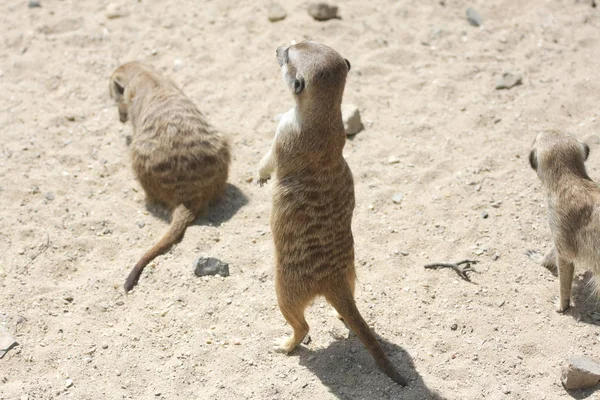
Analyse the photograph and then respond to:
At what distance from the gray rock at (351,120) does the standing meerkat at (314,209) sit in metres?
1.52

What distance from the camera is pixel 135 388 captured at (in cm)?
301

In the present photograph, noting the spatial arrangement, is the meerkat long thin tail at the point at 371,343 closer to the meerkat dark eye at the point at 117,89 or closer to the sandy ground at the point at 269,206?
the sandy ground at the point at 269,206

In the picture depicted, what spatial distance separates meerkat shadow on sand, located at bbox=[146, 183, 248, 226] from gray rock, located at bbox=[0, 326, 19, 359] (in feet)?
3.91

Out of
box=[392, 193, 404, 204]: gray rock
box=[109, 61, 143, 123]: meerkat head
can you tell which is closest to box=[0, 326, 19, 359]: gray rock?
box=[109, 61, 143, 123]: meerkat head

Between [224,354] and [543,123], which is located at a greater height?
[543,123]

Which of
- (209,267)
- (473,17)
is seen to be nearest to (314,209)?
(209,267)

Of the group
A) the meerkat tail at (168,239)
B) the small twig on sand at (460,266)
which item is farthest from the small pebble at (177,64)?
the small twig on sand at (460,266)

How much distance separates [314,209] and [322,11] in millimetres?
3018

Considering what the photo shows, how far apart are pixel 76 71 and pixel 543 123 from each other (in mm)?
3509

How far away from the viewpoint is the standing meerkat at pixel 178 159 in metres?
4.02

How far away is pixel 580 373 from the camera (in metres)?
2.89

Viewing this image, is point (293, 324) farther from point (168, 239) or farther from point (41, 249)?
point (41, 249)

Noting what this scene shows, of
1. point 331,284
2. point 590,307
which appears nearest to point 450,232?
point 590,307

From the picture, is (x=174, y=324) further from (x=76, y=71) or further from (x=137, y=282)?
(x=76, y=71)
